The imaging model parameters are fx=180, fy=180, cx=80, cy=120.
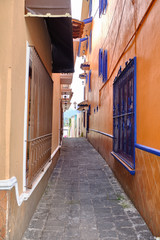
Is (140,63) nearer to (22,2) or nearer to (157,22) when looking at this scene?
(157,22)

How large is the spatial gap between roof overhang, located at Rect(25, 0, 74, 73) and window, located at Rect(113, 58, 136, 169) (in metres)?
1.44

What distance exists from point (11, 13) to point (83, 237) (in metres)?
3.02

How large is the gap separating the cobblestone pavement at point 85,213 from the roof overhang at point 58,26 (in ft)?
10.2

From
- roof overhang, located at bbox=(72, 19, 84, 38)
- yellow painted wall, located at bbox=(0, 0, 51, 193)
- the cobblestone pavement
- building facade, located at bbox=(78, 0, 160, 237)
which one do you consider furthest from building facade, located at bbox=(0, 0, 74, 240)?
roof overhang, located at bbox=(72, 19, 84, 38)

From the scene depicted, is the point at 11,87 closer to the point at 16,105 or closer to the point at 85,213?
the point at 16,105

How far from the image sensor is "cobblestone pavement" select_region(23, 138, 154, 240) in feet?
8.41

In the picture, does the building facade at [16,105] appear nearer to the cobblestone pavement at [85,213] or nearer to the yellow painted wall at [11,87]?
the yellow painted wall at [11,87]

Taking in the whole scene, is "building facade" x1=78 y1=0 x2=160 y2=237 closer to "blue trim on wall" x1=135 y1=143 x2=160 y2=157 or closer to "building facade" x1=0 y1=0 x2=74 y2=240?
"blue trim on wall" x1=135 y1=143 x2=160 y2=157

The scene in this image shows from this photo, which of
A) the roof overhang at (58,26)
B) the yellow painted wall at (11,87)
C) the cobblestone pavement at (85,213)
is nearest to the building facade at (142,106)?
the cobblestone pavement at (85,213)

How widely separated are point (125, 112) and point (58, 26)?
2344 millimetres

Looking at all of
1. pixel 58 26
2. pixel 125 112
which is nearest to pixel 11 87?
pixel 58 26

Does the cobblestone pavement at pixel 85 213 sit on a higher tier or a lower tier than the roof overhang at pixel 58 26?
lower

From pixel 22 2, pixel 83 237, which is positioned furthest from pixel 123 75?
pixel 83 237

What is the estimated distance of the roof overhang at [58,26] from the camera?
2557mm
